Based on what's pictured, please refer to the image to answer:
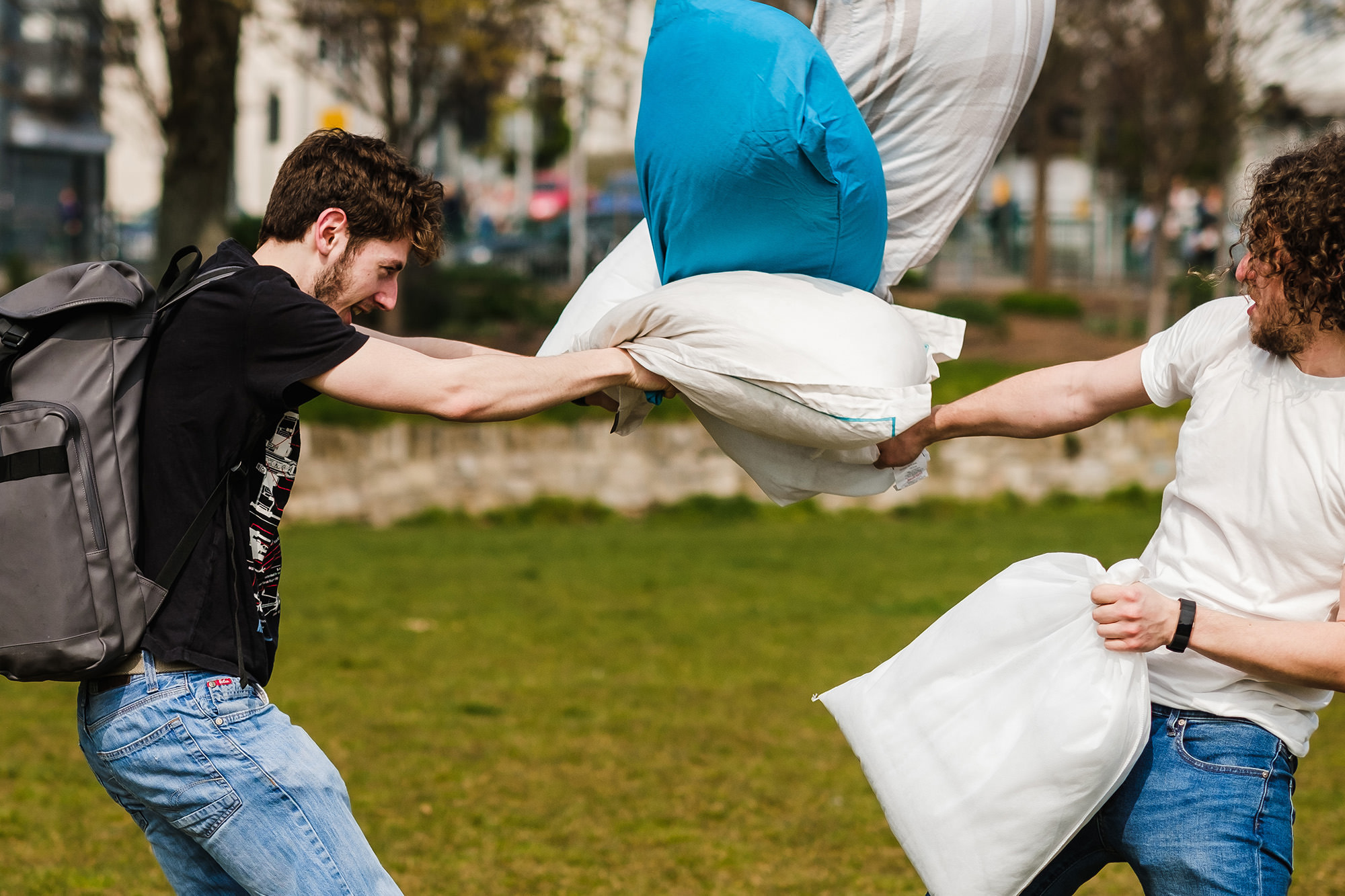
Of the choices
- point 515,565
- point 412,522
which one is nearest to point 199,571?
point 515,565

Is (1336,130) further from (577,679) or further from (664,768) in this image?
(577,679)

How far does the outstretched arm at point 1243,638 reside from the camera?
247cm

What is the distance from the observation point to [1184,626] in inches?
98.4

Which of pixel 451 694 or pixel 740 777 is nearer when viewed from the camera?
pixel 740 777

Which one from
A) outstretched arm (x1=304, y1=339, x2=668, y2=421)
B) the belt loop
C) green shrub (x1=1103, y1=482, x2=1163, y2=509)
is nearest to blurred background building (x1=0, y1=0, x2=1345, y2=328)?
green shrub (x1=1103, y1=482, x2=1163, y2=509)

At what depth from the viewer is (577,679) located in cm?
820

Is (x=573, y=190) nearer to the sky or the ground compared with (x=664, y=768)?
nearer to the sky

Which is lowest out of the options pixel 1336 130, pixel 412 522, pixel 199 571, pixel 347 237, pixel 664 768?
pixel 412 522

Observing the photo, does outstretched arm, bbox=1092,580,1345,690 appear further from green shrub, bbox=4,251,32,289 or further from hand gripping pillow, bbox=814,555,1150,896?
green shrub, bbox=4,251,32,289

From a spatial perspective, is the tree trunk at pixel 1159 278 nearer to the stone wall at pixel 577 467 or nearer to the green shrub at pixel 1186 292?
the green shrub at pixel 1186 292

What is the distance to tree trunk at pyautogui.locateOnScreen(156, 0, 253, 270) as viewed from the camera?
533 inches

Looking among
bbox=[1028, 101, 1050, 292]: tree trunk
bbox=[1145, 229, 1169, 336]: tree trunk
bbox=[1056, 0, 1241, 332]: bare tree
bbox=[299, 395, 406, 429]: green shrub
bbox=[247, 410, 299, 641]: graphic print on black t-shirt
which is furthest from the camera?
bbox=[1028, 101, 1050, 292]: tree trunk

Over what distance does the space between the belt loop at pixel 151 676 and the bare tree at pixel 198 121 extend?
11.7 meters

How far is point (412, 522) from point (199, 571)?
10928 millimetres
